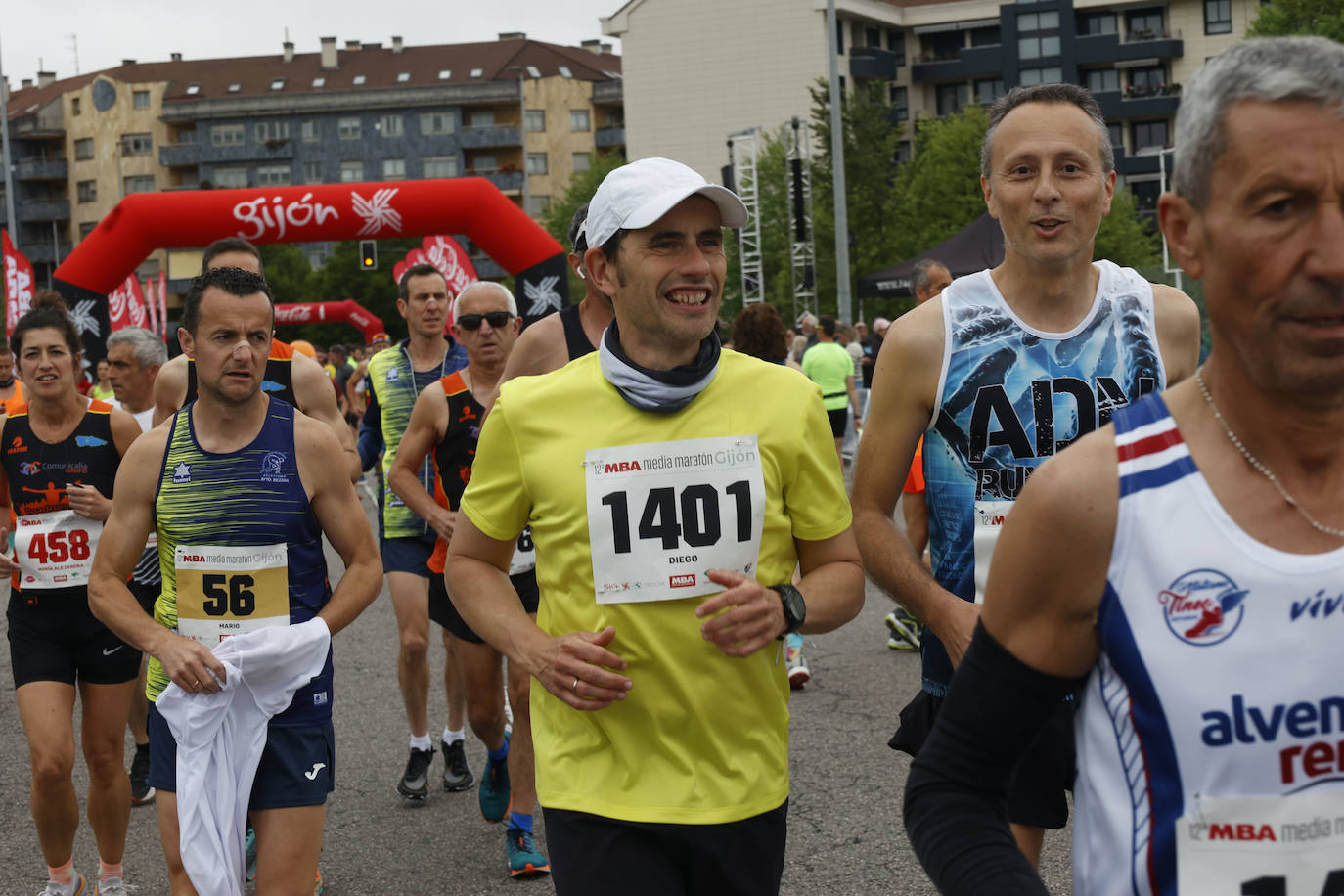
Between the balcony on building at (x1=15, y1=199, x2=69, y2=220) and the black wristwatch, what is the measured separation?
109 meters

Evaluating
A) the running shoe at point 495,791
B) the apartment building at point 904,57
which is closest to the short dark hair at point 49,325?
the running shoe at point 495,791

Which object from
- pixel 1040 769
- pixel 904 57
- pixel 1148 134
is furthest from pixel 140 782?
pixel 904 57

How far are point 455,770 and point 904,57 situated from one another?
7405cm

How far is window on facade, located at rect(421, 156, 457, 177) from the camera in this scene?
9681 cm

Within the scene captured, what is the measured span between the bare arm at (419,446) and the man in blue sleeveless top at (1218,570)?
519cm

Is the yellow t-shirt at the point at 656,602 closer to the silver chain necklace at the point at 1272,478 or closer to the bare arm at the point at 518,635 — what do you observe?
the bare arm at the point at 518,635

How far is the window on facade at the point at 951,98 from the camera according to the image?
76.1m

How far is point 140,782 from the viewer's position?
7.12 meters

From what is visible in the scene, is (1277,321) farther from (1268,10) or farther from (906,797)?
(1268,10)

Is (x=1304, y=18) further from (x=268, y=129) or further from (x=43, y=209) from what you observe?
(x=43, y=209)

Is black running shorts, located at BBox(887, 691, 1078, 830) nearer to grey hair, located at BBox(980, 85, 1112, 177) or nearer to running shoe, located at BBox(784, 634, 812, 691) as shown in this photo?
grey hair, located at BBox(980, 85, 1112, 177)

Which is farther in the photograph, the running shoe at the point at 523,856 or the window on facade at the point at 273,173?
the window on facade at the point at 273,173

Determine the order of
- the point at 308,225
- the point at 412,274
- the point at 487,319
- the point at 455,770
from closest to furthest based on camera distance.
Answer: the point at 487,319
the point at 455,770
the point at 412,274
the point at 308,225

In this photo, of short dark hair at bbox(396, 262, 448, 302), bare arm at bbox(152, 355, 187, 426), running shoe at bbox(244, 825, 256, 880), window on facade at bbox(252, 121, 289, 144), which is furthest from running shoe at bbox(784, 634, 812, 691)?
window on facade at bbox(252, 121, 289, 144)
